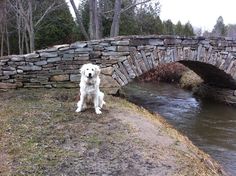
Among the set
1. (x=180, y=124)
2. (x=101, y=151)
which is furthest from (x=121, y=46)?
(x=101, y=151)

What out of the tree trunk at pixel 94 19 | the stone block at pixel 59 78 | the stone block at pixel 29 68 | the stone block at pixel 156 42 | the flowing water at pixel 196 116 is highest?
the tree trunk at pixel 94 19

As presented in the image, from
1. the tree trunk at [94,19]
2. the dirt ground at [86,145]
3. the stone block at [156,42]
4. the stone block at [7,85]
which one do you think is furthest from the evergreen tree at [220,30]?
the dirt ground at [86,145]

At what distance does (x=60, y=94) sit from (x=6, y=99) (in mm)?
1486

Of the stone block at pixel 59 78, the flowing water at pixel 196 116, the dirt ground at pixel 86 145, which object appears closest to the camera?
the dirt ground at pixel 86 145

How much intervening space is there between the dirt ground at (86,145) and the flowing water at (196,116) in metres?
2.53

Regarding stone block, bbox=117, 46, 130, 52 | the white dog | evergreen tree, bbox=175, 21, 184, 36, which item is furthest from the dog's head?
evergreen tree, bbox=175, 21, 184, 36

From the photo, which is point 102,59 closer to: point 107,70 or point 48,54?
point 107,70

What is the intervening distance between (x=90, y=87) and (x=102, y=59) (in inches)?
152

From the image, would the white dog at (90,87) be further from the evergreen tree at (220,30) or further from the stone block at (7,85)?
the evergreen tree at (220,30)

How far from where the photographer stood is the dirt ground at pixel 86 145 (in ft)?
19.5

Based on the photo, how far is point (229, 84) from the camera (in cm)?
1772

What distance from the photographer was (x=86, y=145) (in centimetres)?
689

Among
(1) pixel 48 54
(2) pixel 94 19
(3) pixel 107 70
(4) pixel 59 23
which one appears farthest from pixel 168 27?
(1) pixel 48 54

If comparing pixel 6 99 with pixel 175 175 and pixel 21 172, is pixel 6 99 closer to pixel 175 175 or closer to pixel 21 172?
pixel 21 172
